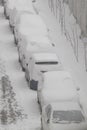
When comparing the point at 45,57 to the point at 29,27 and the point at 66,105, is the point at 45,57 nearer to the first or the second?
the point at 29,27

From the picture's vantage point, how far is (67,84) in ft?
73.9

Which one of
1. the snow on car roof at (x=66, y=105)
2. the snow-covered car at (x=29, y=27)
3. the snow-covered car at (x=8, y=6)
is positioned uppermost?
the snow on car roof at (x=66, y=105)

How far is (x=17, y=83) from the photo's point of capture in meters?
26.9

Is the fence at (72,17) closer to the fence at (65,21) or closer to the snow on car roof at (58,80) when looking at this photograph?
the fence at (65,21)

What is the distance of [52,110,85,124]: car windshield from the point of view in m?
18.9

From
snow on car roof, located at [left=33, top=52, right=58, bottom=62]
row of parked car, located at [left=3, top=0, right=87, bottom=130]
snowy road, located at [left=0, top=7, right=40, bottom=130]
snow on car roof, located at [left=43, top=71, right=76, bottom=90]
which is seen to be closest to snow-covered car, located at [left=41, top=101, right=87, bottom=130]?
row of parked car, located at [left=3, top=0, right=87, bottom=130]

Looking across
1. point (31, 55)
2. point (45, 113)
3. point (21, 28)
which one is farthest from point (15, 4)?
point (45, 113)

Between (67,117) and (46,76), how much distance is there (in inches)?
188

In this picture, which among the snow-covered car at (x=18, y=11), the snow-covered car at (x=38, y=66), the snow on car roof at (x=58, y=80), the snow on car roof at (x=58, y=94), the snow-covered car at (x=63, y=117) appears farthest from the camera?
the snow-covered car at (x=18, y=11)

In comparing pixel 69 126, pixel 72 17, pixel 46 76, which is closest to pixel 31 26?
pixel 72 17

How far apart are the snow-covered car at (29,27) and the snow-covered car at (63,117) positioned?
10.6 metres

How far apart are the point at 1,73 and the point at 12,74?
620mm

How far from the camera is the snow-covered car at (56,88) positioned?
21.6 m

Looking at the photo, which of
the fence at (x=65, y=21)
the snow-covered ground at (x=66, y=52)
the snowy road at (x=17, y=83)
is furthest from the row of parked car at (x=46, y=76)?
the fence at (x=65, y=21)
